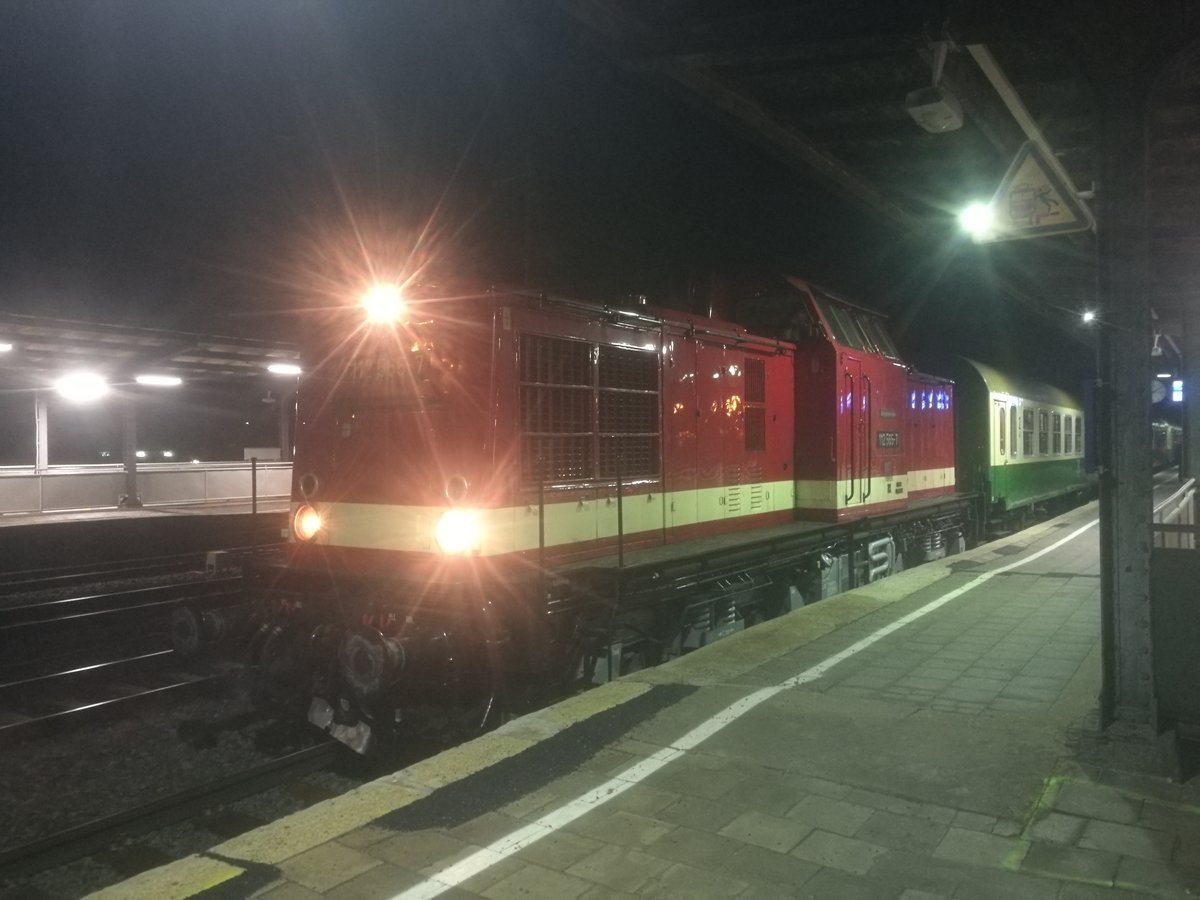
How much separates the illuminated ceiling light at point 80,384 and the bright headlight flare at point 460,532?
20374mm

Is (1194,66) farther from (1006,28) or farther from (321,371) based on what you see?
(321,371)

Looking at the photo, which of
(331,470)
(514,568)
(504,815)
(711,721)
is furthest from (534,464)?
(504,815)

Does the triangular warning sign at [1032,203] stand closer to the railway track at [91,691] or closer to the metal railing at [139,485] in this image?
the railway track at [91,691]

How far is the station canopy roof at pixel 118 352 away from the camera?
16.7 metres

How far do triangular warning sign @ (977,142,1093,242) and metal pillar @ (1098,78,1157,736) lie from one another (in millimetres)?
1579

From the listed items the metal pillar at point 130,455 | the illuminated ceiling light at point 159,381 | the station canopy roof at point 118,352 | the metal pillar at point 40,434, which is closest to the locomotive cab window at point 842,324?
the station canopy roof at point 118,352

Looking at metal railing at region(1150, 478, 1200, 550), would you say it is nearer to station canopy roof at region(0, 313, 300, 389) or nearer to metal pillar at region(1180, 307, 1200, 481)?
metal pillar at region(1180, 307, 1200, 481)

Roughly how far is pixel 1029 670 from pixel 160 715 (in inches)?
268

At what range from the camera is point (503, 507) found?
5.95 m

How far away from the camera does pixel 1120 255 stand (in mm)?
4918

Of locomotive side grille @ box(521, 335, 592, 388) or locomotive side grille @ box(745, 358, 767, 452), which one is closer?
locomotive side grille @ box(521, 335, 592, 388)

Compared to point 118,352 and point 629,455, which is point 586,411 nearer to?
point 629,455

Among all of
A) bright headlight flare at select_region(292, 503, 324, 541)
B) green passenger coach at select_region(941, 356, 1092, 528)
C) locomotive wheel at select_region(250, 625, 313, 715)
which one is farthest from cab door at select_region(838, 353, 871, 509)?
locomotive wheel at select_region(250, 625, 313, 715)

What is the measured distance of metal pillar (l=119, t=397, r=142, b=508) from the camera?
25156 mm
